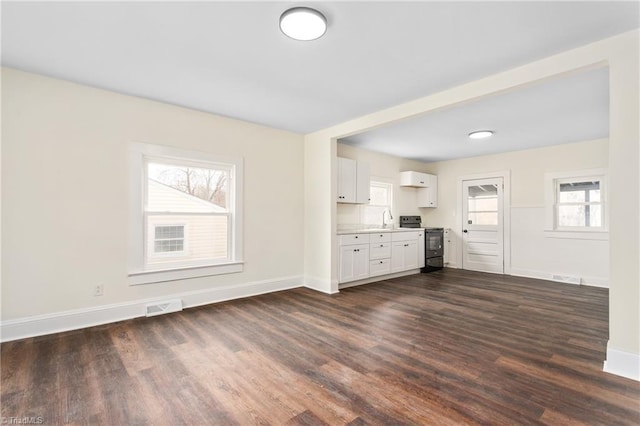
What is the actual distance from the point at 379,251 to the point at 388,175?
6.40 feet

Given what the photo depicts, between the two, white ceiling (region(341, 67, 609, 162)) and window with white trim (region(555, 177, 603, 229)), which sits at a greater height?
white ceiling (region(341, 67, 609, 162))

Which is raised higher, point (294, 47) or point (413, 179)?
point (294, 47)

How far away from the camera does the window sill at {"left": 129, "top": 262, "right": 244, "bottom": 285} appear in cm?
357

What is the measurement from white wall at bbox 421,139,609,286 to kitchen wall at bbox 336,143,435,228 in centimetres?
137

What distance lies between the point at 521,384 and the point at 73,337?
12.8 feet

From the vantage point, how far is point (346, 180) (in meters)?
5.37

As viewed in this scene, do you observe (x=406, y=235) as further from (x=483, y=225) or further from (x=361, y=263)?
(x=483, y=225)

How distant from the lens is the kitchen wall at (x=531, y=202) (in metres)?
5.30

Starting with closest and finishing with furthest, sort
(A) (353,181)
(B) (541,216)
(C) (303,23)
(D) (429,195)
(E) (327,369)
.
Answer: (C) (303,23) → (E) (327,369) → (A) (353,181) → (B) (541,216) → (D) (429,195)

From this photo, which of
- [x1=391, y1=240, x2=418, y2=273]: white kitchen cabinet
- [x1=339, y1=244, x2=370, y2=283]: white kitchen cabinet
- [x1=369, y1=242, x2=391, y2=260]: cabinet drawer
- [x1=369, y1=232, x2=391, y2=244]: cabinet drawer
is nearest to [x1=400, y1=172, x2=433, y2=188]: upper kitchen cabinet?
[x1=391, y1=240, x2=418, y2=273]: white kitchen cabinet

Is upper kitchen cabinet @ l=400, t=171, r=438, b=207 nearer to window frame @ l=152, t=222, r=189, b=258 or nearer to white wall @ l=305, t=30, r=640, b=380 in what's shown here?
white wall @ l=305, t=30, r=640, b=380

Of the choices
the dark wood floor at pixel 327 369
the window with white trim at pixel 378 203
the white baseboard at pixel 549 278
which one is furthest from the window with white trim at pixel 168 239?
the white baseboard at pixel 549 278

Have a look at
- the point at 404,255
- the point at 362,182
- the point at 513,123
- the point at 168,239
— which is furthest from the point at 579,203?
the point at 168,239

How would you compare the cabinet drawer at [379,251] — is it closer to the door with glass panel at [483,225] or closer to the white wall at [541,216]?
the door with glass panel at [483,225]
